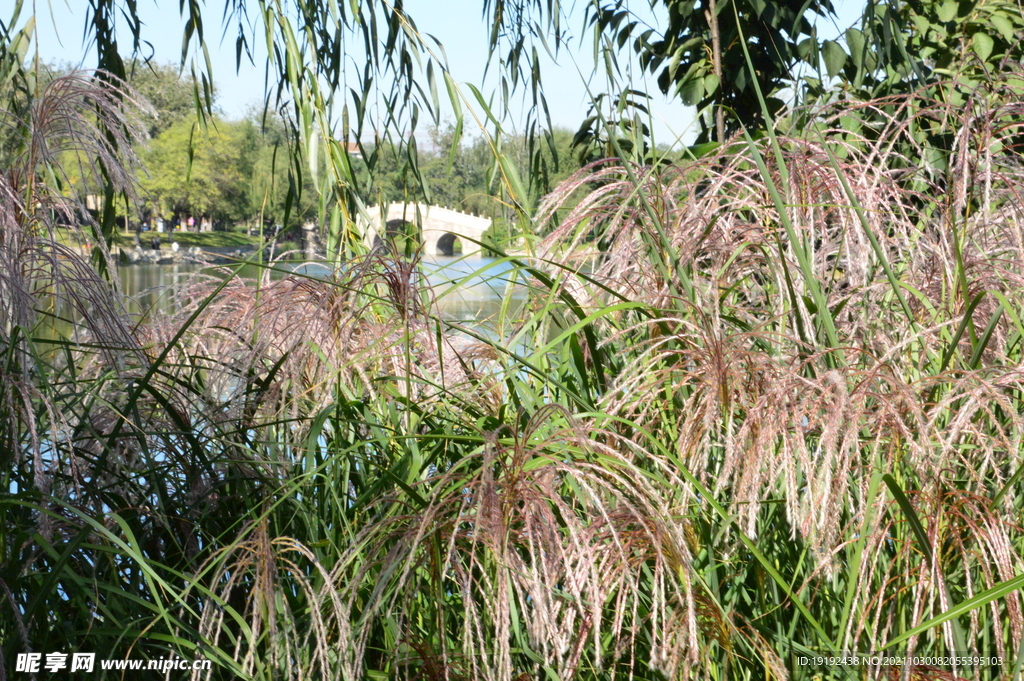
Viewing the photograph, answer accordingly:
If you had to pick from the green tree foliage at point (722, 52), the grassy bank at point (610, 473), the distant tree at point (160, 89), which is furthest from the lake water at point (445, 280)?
the green tree foliage at point (722, 52)

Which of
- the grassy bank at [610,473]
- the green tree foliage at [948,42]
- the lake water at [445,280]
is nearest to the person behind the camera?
the grassy bank at [610,473]

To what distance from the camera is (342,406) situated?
1.54 metres

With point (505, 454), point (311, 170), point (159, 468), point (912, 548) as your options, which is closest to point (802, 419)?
point (912, 548)

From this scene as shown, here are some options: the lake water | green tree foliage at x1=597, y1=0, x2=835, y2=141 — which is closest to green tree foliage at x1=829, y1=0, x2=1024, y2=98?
green tree foliage at x1=597, y1=0, x2=835, y2=141

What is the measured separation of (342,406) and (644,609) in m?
0.61

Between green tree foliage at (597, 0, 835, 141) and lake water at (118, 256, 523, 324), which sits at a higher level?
green tree foliage at (597, 0, 835, 141)

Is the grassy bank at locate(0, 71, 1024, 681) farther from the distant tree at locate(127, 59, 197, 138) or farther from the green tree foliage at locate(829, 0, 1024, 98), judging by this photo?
the green tree foliage at locate(829, 0, 1024, 98)

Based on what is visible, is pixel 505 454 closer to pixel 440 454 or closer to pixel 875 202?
pixel 440 454

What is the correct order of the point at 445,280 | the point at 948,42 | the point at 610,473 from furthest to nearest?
the point at 948,42
the point at 445,280
the point at 610,473

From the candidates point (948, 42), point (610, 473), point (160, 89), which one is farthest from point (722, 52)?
point (610, 473)

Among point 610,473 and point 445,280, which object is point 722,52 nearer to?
point 445,280

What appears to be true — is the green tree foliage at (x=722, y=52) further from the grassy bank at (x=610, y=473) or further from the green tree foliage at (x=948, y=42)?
the grassy bank at (x=610, y=473)

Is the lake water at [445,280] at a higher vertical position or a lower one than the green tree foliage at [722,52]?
lower

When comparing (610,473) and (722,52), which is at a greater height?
(722,52)
